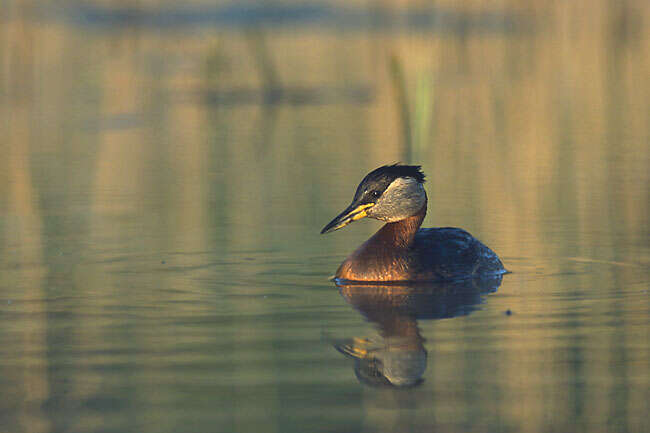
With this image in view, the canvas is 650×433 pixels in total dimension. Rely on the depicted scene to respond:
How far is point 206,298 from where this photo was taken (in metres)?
7.43

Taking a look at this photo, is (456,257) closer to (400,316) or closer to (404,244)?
(404,244)

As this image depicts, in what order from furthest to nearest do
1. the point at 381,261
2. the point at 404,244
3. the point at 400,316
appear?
the point at 404,244
the point at 381,261
the point at 400,316

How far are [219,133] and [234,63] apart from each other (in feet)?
30.9

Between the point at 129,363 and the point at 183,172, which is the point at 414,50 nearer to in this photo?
the point at 183,172

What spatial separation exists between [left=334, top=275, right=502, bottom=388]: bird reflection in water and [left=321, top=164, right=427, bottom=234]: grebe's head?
1.97 feet

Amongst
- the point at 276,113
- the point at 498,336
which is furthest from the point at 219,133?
the point at 498,336

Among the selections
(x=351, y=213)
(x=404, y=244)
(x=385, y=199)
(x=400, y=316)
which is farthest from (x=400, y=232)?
(x=400, y=316)

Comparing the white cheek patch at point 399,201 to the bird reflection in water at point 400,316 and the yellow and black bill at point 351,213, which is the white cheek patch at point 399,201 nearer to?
the yellow and black bill at point 351,213

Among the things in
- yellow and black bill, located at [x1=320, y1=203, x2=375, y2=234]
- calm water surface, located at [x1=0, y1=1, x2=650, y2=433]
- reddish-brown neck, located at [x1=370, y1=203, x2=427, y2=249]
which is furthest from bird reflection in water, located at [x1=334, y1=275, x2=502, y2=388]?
yellow and black bill, located at [x1=320, y1=203, x2=375, y2=234]

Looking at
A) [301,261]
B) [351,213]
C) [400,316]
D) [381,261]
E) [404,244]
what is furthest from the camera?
[301,261]

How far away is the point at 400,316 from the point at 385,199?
167 centimetres

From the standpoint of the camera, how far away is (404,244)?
8336 mm

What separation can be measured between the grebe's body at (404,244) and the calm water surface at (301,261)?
209mm

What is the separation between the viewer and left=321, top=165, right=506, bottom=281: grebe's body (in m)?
8.12
